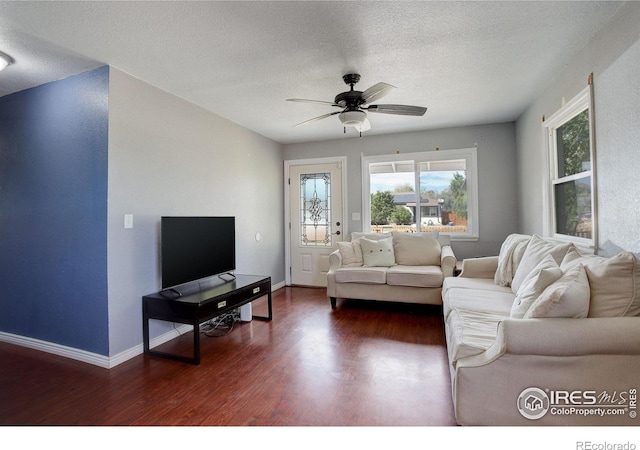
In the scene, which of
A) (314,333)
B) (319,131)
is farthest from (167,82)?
(314,333)

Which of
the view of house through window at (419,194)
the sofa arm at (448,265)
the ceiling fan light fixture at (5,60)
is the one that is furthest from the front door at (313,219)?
the ceiling fan light fixture at (5,60)

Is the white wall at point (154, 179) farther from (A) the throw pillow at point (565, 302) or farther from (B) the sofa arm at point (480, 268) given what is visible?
(A) the throw pillow at point (565, 302)

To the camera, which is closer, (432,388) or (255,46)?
(432,388)

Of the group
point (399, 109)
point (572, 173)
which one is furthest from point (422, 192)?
point (399, 109)

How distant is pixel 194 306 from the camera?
2.54 m

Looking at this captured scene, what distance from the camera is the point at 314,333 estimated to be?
10.4ft

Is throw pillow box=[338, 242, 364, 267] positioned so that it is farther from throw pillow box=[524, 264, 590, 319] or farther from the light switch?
throw pillow box=[524, 264, 590, 319]

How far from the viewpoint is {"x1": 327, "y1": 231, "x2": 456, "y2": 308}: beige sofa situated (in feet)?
12.1

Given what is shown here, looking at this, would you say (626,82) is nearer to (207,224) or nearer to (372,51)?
(372,51)

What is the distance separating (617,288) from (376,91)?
1918 millimetres

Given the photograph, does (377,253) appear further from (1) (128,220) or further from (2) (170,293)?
(1) (128,220)

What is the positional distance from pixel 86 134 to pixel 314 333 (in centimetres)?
270

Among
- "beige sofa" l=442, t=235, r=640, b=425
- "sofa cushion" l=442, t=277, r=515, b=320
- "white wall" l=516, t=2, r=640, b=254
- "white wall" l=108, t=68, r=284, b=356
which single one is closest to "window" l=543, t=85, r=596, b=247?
"white wall" l=516, t=2, r=640, b=254

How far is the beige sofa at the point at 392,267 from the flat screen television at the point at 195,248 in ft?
4.55
